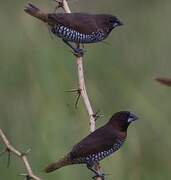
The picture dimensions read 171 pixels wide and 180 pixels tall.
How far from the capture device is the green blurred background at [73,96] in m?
4.54

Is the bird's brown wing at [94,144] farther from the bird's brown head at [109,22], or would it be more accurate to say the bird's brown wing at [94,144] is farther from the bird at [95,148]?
the bird's brown head at [109,22]

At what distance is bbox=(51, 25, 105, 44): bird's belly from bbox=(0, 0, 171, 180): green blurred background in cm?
61

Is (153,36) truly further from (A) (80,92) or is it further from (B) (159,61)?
(A) (80,92)

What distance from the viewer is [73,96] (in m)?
4.77

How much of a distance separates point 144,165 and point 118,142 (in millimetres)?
778

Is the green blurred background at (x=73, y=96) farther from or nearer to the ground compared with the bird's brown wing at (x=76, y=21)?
nearer to the ground

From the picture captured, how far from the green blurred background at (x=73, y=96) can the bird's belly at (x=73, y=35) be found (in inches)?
24.1

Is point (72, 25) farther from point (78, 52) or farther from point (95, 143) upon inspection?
point (95, 143)

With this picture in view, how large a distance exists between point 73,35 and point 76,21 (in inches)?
2.2

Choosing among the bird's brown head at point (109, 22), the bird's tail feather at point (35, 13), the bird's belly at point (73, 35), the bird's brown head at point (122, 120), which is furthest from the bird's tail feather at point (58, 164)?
the bird's brown head at point (109, 22)

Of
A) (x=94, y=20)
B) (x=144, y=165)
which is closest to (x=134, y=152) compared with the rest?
(x=144, y=165)

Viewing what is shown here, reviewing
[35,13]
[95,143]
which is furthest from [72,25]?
[95,143]

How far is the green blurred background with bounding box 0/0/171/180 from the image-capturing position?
14.9 feet

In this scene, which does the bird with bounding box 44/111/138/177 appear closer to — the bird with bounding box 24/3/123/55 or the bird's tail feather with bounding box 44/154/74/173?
the bird's tail feather with bounding box 44/154/74/173
